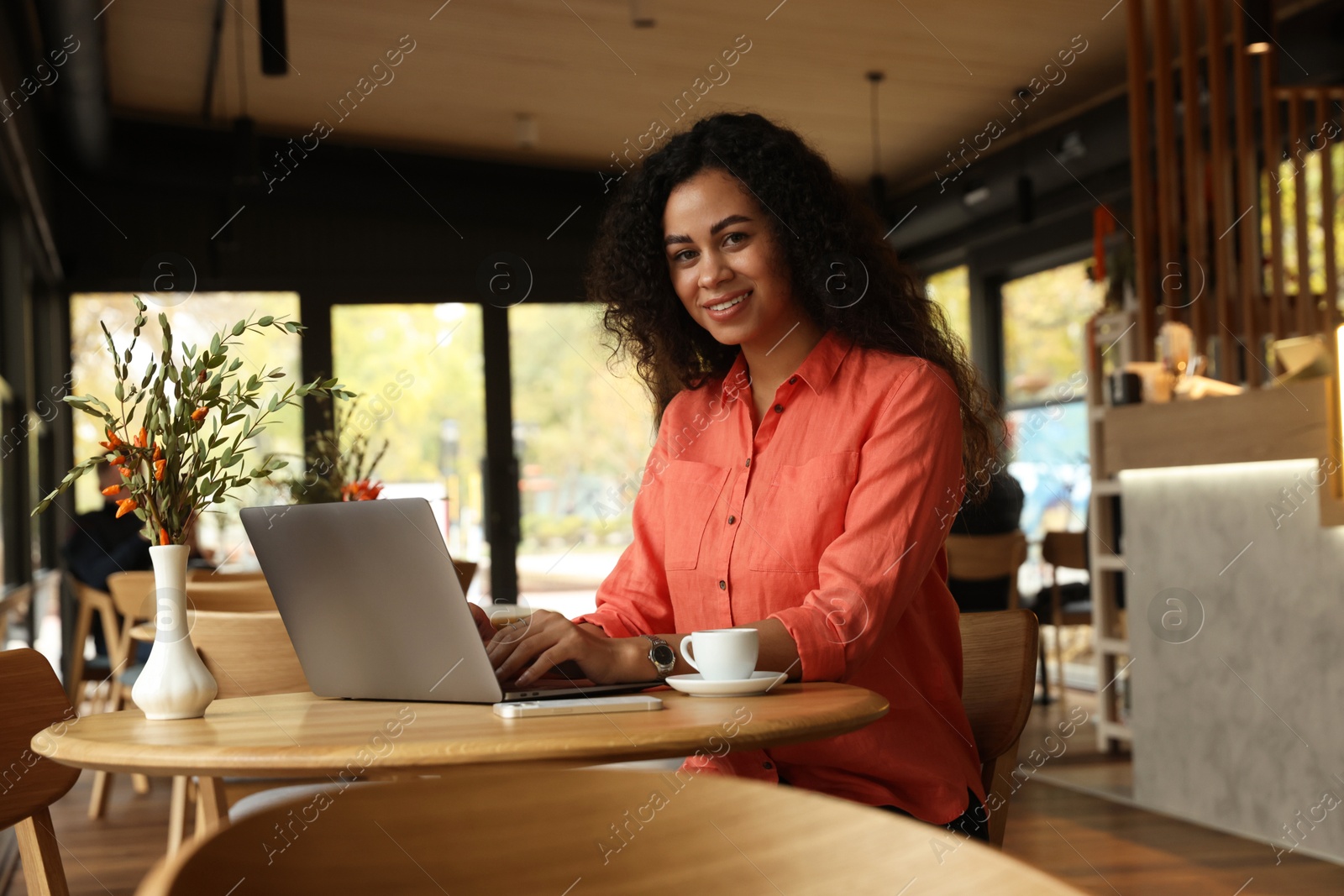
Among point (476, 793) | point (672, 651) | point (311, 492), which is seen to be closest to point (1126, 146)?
point (311, 492)

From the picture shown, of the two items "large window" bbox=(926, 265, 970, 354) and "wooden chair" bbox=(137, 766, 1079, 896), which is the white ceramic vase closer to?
"wooden chair" bbox=(137, 766, 1079, 896)

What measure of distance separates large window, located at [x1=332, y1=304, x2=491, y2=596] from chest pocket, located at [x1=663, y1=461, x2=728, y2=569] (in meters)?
7.07

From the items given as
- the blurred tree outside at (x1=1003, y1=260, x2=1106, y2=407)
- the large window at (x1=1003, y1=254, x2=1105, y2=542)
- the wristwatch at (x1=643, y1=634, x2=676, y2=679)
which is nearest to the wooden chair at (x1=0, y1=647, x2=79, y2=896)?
the wristwatch at (x1=643, y1=634, x2=676, y2=679)

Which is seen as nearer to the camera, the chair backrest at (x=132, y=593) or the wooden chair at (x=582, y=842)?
the wooden chair at (x=582, y=842)

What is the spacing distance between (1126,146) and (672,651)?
5443 millimetres

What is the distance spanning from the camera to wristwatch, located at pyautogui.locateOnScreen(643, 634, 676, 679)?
1.54m

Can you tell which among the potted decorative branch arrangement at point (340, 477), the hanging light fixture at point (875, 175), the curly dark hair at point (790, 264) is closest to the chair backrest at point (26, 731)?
the curly dark hair at point (790, 264)

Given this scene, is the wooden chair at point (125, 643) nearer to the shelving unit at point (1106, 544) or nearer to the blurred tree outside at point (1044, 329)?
the shelving unit at point (1106, 544)

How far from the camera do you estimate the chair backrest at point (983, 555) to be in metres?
5.75

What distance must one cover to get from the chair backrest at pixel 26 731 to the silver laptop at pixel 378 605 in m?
0.30

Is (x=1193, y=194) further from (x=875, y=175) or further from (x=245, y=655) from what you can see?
(x=245, y=655)

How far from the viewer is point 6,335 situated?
6598mm

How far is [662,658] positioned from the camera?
154cm

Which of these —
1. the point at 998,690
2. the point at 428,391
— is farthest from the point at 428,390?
the point at 998,690
